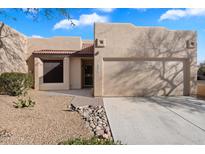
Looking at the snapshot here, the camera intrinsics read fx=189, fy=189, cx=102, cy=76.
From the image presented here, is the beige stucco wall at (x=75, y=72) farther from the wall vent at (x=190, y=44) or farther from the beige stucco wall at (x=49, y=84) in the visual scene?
the wall vent at (x=190, y=44)

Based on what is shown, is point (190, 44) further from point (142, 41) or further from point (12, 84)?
point (12, 84)

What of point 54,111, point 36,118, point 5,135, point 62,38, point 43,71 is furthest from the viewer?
point 62,38

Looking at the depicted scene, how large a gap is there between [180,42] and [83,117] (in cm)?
954

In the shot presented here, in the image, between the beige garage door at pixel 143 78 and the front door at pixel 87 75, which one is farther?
the front door at pixel 87 75

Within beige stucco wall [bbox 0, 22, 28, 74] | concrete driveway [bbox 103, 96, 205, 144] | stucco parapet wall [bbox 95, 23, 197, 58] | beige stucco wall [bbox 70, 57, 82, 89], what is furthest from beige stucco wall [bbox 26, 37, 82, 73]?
concrete driveway [bbox 103, 96, 205, 144]

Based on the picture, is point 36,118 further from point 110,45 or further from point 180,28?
point 180,28

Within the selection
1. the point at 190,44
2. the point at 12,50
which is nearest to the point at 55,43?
the point at 12,50

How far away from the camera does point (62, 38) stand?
61.6 feet

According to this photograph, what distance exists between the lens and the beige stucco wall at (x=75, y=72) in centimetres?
1817

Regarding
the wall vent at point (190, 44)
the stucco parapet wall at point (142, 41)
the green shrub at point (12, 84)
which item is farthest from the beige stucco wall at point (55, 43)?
the wall vent at point (190, 44)

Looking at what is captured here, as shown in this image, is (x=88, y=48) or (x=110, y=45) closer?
(x=110, y=45)

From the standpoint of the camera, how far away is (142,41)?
43.9 ft

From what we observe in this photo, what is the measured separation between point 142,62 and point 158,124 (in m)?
7.23
